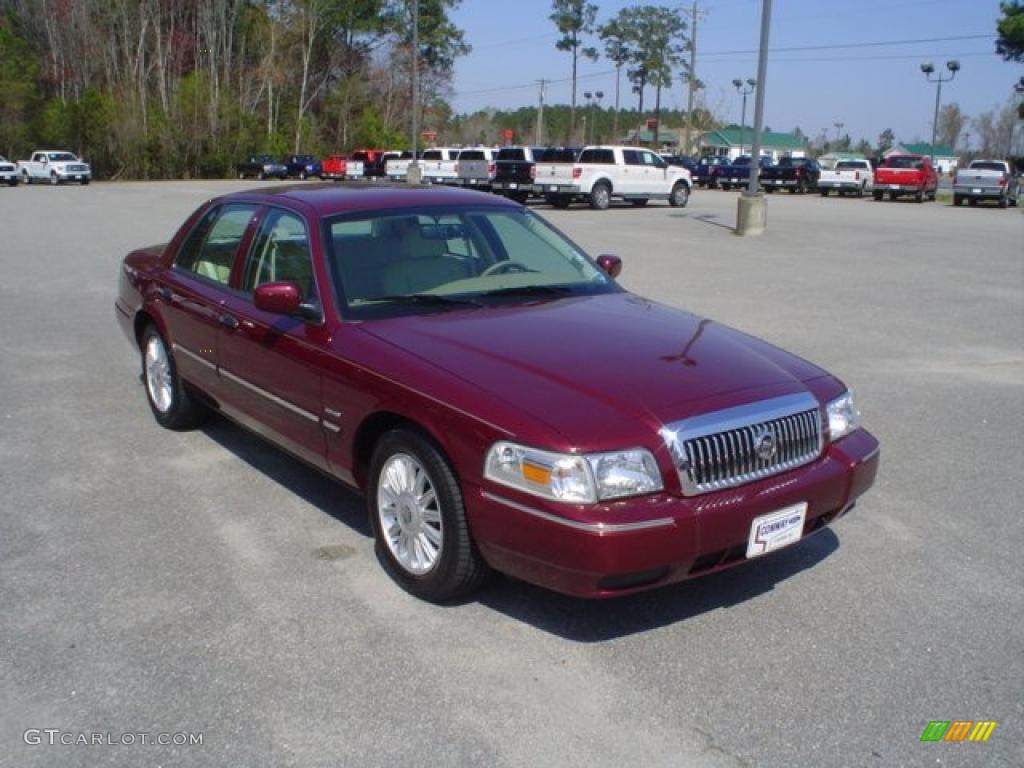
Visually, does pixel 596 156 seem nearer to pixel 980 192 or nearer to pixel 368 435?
pixel 980 192

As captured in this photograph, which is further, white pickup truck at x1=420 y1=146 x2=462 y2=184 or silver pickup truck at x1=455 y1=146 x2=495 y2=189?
white pickup truck at x1=420 y1=146 x2=462 y2=184

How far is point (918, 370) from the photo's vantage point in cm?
853

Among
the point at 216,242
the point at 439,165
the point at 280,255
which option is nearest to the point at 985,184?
→ the point at 439,165

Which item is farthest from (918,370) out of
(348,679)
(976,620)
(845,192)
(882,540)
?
(845,192)

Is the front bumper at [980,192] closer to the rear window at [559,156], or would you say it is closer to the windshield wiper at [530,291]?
the rear window at [559,156]

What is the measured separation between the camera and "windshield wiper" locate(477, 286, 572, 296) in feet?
15.8

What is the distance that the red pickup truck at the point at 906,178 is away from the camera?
3897 cm

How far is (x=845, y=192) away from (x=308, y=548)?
144 ft

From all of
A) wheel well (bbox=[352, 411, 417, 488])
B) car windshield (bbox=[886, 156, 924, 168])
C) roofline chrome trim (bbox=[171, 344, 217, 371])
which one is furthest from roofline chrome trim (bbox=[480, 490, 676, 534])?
car windshield (bbox=[886, 156, 924, 168])

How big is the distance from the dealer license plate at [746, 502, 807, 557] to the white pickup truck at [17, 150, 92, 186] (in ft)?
170

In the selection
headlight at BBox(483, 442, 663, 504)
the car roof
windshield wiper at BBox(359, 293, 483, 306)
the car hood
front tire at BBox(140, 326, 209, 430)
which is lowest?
front tire at BBox(140, 326, 209, 430)

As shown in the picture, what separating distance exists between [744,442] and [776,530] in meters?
0.37

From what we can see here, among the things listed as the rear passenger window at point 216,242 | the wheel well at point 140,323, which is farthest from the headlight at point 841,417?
the wheel well at point 140,323

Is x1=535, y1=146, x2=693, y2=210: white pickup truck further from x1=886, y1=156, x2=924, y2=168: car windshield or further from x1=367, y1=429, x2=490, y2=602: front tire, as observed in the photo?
x1=367, y1=429, x2=490, y2=602: front tire
